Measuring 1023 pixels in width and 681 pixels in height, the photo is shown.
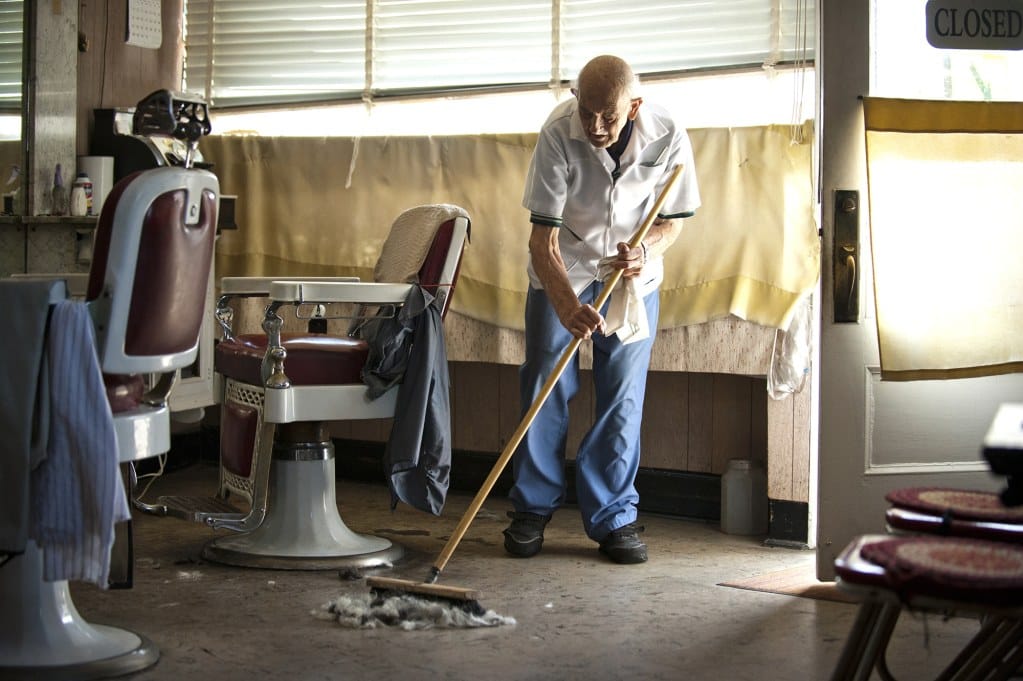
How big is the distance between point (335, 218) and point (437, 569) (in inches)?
70.3

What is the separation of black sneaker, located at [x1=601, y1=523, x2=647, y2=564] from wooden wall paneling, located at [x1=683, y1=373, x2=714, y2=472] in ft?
2.31

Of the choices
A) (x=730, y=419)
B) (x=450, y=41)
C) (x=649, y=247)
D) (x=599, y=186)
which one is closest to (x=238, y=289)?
(x=599, y=186)

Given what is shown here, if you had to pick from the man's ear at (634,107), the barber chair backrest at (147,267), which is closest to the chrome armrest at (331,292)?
the barber chair backrest at (147,267)

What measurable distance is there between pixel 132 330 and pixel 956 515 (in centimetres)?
148

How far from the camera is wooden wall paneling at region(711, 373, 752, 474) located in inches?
158

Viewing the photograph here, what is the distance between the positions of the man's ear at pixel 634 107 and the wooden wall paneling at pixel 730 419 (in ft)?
3.54

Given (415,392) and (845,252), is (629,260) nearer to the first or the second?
(845,252)

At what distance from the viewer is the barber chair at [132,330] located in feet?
7.36

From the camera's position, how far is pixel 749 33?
3.87 metres

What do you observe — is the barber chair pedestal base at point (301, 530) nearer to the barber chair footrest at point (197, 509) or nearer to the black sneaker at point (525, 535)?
the barber chair footrest at point (197, 509)

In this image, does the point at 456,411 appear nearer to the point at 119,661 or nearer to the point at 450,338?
the point at 450,338

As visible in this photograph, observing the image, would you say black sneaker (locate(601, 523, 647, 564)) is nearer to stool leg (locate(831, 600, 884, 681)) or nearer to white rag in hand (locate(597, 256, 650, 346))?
white rag in hand (locate(597, 256, 650, 346))

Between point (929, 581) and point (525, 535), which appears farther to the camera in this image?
point (525, 535)

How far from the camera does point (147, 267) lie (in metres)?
2.27
